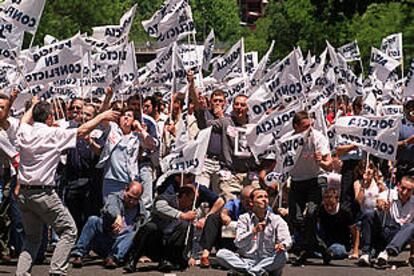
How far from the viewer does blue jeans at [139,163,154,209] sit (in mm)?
15961

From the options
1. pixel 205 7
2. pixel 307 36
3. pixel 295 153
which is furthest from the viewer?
pixel 205 7

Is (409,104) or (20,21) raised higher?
(20,21)

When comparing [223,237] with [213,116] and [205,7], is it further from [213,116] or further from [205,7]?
[205,7]

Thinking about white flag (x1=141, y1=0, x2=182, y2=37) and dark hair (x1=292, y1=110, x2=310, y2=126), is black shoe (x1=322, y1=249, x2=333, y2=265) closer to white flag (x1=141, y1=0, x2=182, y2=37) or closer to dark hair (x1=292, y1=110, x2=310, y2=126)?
dark hair (x1=292, y1=110, x2=310, y2=126)

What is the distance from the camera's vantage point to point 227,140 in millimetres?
16000

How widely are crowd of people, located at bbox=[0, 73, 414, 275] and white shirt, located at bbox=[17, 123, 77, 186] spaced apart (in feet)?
1.41

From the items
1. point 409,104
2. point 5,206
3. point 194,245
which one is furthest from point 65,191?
point 409,104

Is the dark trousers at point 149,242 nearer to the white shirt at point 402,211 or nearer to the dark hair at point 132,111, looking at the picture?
the dark hair at point 132,111

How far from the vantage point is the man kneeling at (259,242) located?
1273 centimetres

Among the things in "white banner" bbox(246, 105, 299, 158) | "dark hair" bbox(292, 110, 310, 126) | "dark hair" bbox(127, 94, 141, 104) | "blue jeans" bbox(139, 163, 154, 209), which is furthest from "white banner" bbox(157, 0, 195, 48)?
"dark hair" bbox(292, 110, 310, 126)

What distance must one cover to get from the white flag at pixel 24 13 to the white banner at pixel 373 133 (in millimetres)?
3944

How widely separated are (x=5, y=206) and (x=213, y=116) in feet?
9.70

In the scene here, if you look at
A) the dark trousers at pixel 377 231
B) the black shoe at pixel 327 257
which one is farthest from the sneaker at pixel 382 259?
the black shoe at pixel 327 257

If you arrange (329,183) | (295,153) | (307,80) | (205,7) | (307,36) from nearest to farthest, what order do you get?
Result: (295,153)
(329,183)
(307,80)
(307,36)
(205,7)
